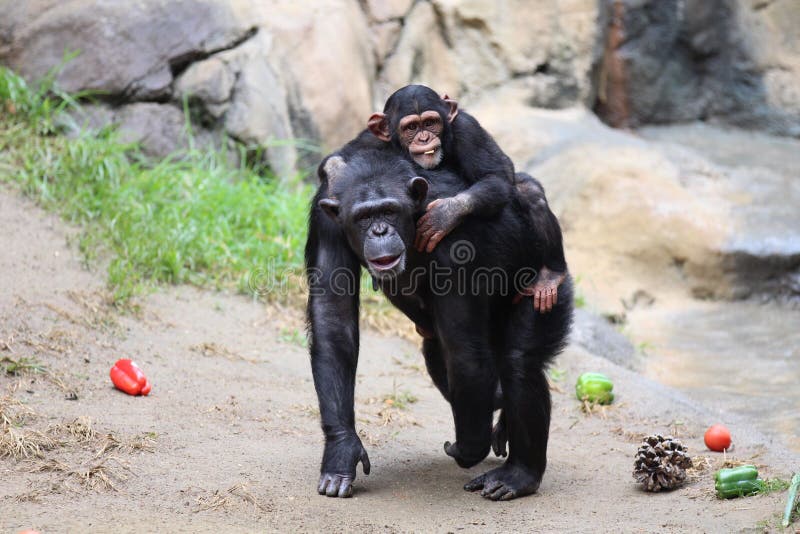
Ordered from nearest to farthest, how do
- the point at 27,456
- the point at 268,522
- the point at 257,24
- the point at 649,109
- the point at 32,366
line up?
the point at 268,522
the point at 27,456
the point at 32,366
the point at 257,24
the point at 649,109

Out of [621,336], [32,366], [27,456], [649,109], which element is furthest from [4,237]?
[649,109]

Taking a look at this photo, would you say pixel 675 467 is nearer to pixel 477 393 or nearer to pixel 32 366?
pixel 477 393

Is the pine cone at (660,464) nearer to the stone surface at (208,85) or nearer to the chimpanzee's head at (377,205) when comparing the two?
the chimpanzee's head at (377,205)

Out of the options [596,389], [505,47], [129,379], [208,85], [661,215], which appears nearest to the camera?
[129,379]

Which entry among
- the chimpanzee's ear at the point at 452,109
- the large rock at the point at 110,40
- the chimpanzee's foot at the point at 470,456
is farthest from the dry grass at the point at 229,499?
the large rock at the point at 110,40

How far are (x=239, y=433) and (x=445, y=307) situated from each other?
160 centimetres

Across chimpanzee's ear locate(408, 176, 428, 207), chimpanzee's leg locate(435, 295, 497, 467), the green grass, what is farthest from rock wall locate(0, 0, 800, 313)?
chimpanzee's ear locate(408, 176, 428, 207)

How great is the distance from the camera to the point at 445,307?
4.64m

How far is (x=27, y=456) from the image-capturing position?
4.54m

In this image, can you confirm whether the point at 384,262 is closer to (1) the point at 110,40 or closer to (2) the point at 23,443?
(2) the point at 23,443

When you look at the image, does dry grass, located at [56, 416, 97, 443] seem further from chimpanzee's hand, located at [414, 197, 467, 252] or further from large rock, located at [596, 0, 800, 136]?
large rock, located at [596, 0, 800, 136]

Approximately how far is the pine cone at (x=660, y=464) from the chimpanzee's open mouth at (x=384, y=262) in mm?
1557

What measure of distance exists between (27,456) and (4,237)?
342cm

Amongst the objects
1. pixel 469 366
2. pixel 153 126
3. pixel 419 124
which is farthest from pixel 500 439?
pixel 153 126
